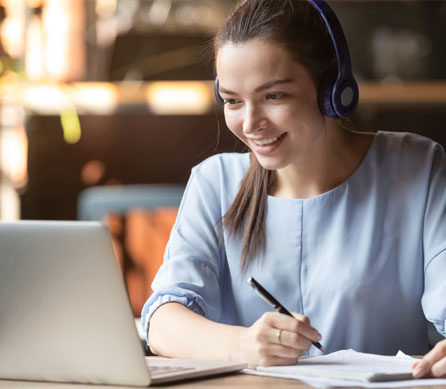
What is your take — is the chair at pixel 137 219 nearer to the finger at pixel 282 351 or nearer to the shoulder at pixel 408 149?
the shoulder at pixel 408 149

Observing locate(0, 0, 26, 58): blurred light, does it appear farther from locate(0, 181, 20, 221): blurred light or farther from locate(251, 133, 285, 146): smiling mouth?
locate(251, 133, 285, 146): smiling mouth

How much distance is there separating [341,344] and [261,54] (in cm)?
55

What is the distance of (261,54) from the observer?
4.33ft


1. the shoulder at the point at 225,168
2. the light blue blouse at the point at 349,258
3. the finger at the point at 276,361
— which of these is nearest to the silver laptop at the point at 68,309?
the finger at the point at 276,361

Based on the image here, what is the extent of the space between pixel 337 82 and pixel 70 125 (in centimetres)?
220

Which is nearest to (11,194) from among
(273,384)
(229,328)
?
(229,328)

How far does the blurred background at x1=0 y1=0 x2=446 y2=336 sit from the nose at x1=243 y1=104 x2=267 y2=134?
1916 mm

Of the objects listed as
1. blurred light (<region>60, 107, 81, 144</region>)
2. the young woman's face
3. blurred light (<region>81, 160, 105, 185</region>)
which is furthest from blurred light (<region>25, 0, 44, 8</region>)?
the young woman's face

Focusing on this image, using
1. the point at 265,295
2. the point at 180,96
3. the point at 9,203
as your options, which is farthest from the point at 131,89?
the point at 265,295

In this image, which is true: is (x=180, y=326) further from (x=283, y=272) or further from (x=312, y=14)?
(x=312, y=14)

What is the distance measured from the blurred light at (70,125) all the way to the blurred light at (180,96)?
1.09 feet

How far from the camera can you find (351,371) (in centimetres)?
97

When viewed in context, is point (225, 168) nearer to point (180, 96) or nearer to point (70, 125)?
point (180, 96)

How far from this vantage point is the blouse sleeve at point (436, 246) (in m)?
1.33
